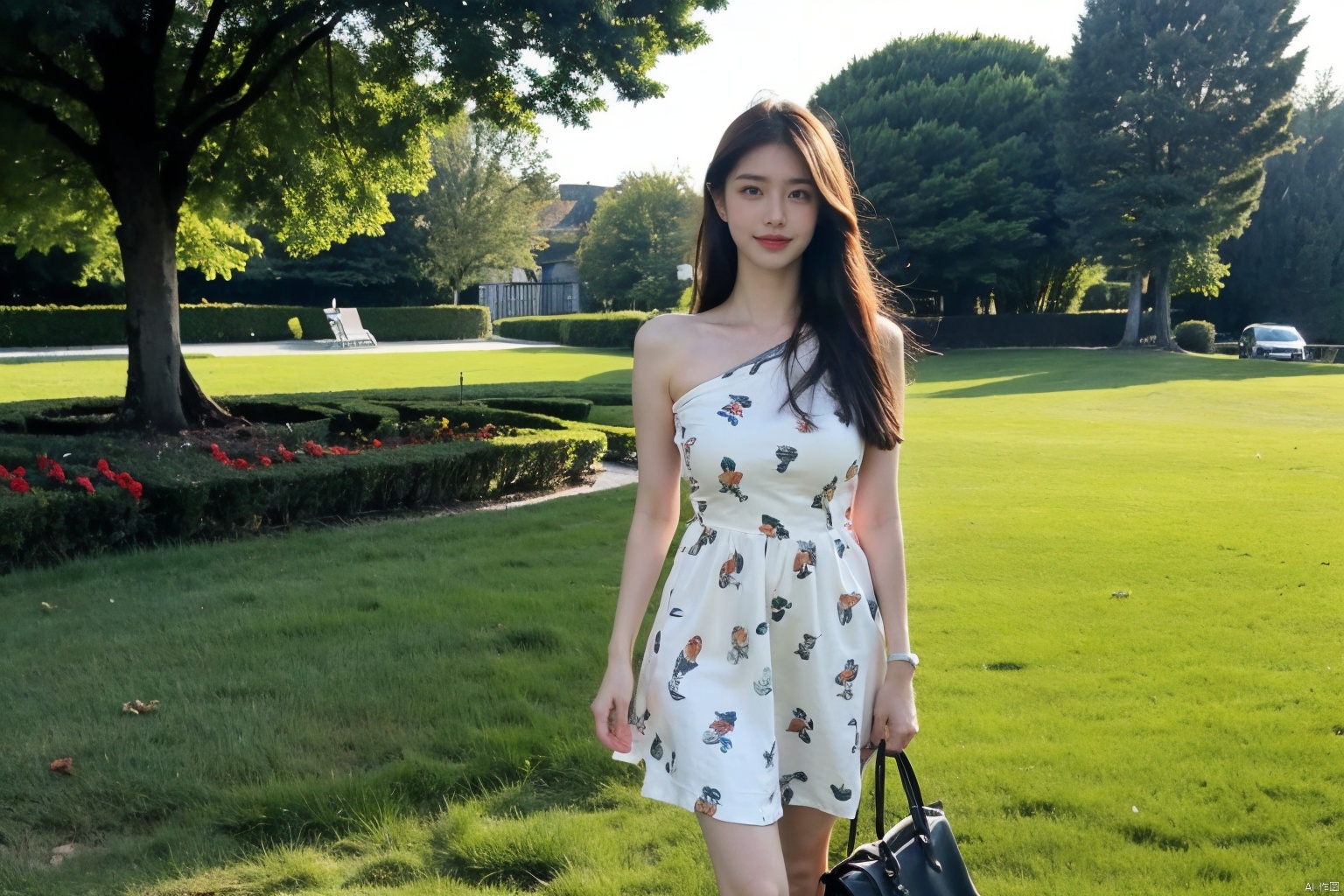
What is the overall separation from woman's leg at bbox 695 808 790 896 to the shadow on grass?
2310 centimetres

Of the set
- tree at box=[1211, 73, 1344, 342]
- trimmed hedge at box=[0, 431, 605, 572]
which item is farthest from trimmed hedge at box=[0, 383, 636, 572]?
tree at box=[1211, 73, 1344, 342]

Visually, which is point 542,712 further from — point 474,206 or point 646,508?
point 474,206

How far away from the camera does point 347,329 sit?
3644 cm

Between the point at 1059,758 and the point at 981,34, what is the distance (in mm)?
46301

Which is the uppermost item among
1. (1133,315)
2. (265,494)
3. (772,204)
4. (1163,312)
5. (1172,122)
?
(1172,122)

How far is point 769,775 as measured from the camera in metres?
2.09

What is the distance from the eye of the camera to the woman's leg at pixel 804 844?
2.31 metres

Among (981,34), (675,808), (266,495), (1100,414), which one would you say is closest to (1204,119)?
(981,34)

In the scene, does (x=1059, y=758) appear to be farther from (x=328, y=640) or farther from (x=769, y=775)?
(x=328, y=640)

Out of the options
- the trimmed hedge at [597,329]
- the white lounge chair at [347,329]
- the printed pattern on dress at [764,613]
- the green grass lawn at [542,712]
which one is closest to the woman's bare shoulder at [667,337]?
the printed pattern on dress at [764,613]

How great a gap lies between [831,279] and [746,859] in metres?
1.15

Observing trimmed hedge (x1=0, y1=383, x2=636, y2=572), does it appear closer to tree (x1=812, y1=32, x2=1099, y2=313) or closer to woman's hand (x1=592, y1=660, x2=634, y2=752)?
woman's hand (x1=592, y1=660, x2=634, y2=752)

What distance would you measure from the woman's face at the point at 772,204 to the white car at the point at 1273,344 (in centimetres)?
3702

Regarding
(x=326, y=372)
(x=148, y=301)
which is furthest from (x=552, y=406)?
(x=326, y=372)
